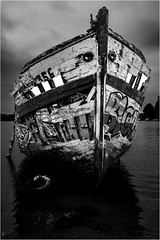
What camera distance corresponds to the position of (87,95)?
5000 millimetres

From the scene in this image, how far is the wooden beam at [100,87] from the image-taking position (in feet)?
15.6

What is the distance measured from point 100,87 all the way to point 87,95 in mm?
369

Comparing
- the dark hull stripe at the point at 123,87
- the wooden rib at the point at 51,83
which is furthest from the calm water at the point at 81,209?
the dark hull stripe at the point at 123,87

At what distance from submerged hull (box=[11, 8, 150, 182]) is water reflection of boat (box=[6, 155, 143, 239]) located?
26.7 inches

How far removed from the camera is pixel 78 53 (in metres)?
4.97

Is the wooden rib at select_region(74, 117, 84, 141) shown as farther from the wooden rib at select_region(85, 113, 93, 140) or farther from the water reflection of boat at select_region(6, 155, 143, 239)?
the water reflection of boat at select_region(6, 155, 143, 239)

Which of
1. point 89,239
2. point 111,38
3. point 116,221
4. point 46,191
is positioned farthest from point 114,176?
point 111,38

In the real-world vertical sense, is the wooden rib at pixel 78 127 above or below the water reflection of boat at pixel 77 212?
above

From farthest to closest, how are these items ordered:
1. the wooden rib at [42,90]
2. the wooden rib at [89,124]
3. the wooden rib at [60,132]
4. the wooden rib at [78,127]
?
the wooden rib at [42,90] → the wooden rib at [60,132] → the wooden rib at [78,127] → the wooden rib at [89,124]

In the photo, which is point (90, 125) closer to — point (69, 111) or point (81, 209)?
point (69, 111)

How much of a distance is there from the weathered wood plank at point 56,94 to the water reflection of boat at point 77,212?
2.24 meters

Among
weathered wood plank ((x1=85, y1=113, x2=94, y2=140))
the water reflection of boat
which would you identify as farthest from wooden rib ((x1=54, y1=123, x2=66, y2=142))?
the water reflection of boat

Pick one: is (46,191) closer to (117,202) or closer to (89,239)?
(117,202)

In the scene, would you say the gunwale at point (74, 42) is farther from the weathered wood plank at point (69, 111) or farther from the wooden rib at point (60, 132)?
the wooden rib at point (60, 132)
